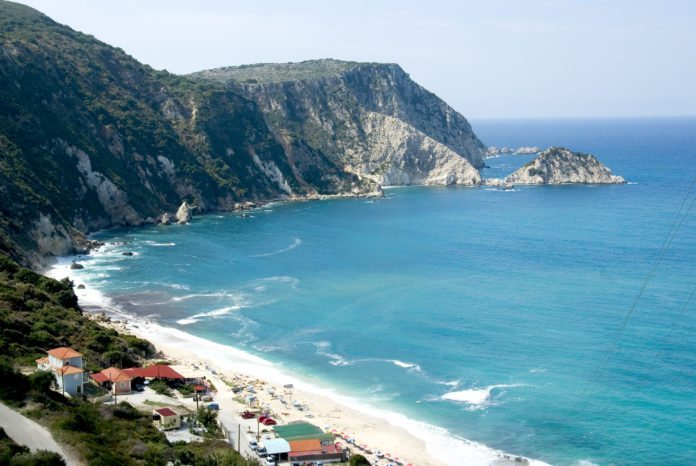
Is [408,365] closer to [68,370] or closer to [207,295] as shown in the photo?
[68,370]

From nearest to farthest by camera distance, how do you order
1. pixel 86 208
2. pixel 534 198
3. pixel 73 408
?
1. pixel 73 408
2. pixel 86 208
3. pixel 534 198

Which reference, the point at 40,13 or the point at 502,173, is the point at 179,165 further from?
the point at 502,173

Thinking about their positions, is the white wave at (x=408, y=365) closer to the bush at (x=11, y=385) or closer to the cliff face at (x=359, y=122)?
the bush at (x=11, y=385)

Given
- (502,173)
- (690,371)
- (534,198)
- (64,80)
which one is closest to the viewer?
(690,371)

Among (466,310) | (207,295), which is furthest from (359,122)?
(466,310)

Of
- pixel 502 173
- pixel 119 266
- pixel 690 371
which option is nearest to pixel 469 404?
pixel 690 371

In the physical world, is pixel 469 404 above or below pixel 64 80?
below

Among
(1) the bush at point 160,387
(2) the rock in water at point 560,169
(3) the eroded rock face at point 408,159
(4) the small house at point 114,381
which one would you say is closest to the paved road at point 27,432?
(4) the small house at point 114,381
